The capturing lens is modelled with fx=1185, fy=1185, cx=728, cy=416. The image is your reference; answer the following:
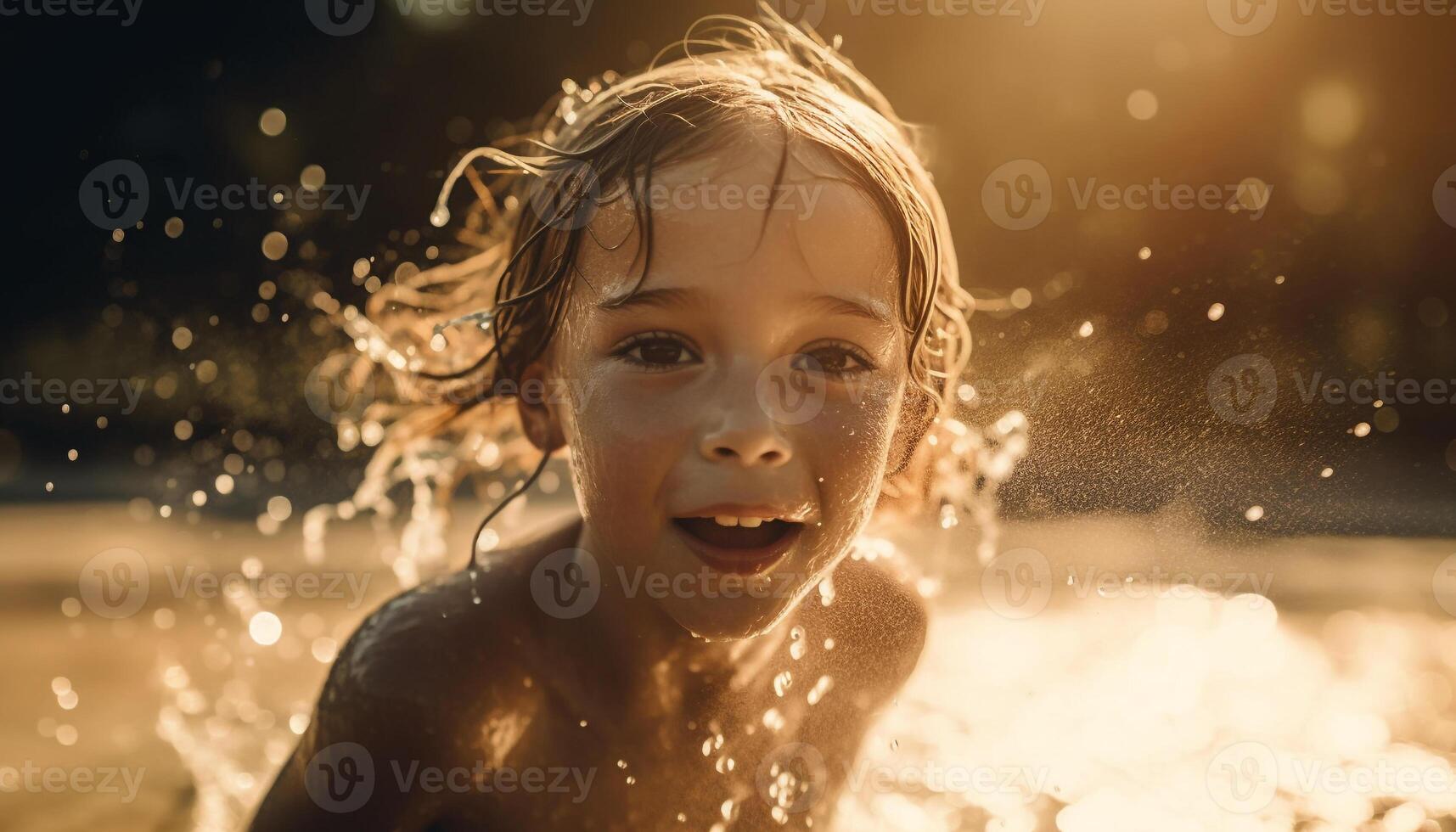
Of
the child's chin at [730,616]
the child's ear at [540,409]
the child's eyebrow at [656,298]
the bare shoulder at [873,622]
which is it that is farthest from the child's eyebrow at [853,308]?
the bare shoulder at [873,622]

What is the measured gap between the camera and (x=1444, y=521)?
5660mm

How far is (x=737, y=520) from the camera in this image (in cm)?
176

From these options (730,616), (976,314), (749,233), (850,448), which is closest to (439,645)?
(730,616)

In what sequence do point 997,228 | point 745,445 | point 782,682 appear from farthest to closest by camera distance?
point 997,228 < point 782,682 < point 745,445

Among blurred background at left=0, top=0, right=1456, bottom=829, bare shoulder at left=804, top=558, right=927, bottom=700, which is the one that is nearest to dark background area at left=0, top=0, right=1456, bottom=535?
blurred background at left=0, top=0, right=1456, bottom=829

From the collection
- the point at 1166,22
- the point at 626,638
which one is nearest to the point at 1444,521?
the point at 1166,22

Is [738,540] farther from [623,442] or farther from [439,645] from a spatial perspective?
[439,645]

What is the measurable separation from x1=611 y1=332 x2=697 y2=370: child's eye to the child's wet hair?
0.12 m

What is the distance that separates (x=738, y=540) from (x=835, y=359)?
316 millimetres

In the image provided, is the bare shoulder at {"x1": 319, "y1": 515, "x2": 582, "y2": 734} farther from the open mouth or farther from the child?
the open mouth

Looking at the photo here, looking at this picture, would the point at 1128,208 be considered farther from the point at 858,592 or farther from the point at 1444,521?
the point at 1444,521

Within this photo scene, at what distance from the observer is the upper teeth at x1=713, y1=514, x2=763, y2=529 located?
174 cm

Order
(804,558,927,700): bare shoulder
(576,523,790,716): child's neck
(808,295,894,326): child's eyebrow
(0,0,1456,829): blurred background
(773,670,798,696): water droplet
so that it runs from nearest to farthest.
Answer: (808,295,894,326): child's eyebrow, (576,523,790,716): child's neck, (773,670,798,696): water droplet, (804,558,927,700): bare shoulder, (0,0,1456,829): blurred background

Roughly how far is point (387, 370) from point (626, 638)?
1.26m
